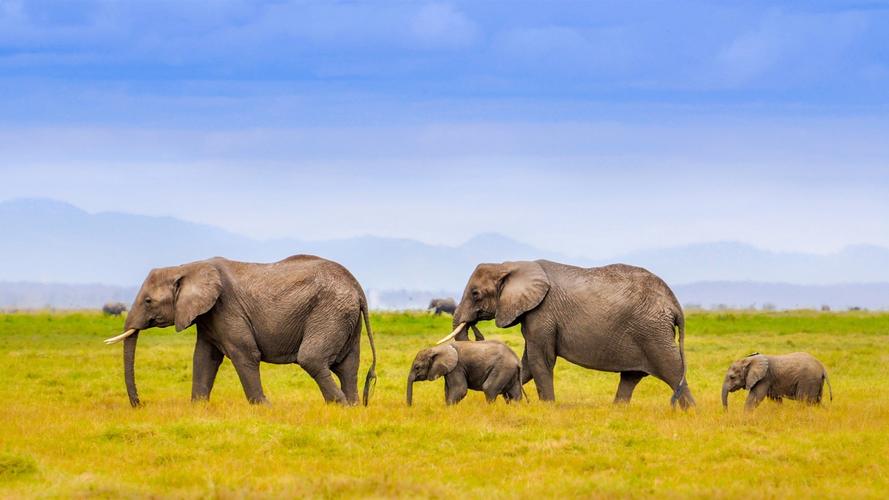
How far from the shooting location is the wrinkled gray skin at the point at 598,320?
1931 cm

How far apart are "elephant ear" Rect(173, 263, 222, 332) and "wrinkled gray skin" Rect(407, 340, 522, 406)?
3.61m

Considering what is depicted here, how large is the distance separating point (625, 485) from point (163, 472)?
522cm

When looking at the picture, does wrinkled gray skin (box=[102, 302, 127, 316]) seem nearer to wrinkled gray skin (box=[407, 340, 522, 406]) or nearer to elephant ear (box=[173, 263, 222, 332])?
elephant ear (box=[173, 263, 222, 332])

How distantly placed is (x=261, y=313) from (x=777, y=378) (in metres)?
8.59

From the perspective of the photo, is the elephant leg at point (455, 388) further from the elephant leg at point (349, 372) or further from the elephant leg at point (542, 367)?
the elephant leg at point (349, 372)

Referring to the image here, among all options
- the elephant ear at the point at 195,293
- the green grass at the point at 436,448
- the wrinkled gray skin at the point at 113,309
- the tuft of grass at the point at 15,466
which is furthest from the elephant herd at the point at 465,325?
the wrinkled gray skin at the point at 113,309

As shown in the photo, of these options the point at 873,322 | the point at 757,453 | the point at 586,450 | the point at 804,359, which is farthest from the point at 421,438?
the point at 873,322

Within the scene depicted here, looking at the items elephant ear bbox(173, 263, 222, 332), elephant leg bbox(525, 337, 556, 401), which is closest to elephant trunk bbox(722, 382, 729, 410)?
elephant leg bbox(525, 337, 556, 401)

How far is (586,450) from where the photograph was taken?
1479 centimetres

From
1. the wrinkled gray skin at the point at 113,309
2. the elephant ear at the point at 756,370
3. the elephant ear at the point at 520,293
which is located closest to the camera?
the elephant ear at the point at 756,370

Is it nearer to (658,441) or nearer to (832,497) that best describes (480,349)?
(658,441)

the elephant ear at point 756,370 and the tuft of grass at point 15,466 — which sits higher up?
the elephant ear at point 756,370

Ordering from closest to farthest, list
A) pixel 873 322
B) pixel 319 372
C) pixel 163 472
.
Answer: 1. pixel 163 472
2. pixel 319 372
3. pixel 873 322

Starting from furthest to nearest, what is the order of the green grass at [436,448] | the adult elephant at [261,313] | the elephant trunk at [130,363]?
the elephant trunk at [130,363]
the adult elephant at [261,313]
the green grass at [436,448]
